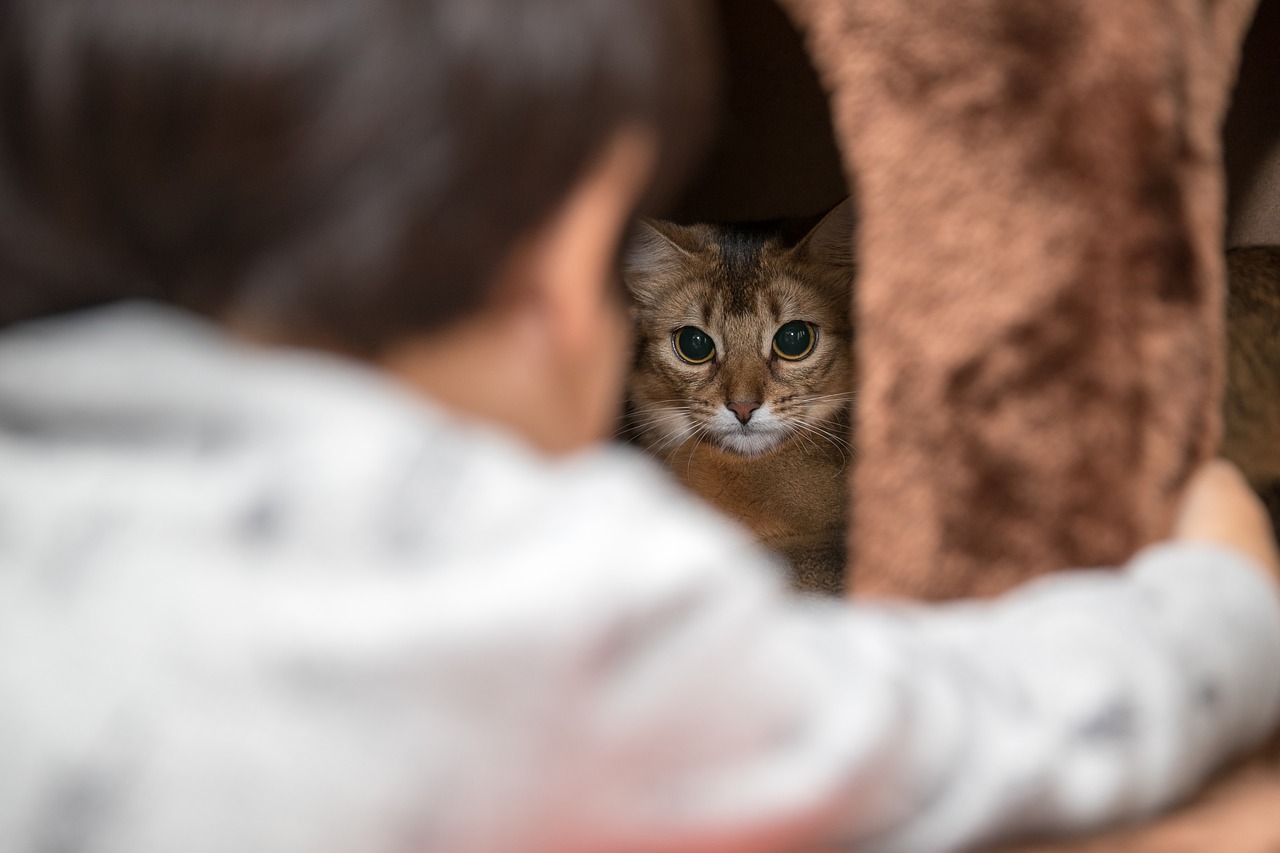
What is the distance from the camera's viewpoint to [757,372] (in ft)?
4.81

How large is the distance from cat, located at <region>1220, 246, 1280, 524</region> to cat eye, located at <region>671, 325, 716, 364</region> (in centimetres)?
66

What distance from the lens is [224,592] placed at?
0.42 meters

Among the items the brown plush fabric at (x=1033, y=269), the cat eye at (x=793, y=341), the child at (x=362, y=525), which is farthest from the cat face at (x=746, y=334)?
the child at (x=362, y=525)

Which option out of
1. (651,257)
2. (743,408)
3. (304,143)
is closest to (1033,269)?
(304,143)

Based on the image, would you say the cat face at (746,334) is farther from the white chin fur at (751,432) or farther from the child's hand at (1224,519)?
the child's hand at (1224,519)

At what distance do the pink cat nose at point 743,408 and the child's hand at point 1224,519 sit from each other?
82cm

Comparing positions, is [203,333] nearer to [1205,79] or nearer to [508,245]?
[508,245]

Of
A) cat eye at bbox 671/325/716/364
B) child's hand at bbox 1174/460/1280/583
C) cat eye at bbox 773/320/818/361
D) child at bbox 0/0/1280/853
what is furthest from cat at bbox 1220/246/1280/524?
cat eye at bbox 671/325/716/364

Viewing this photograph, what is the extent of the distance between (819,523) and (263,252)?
46.6 inches

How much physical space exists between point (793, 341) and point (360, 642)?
3.79 ft

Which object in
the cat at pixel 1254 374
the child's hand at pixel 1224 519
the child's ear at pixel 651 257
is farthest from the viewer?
the child's ear at pixel 651 257

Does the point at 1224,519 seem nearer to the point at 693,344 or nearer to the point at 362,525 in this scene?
the point at 362,525

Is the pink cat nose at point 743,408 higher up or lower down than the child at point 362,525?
lower down

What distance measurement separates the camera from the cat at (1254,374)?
85cm
